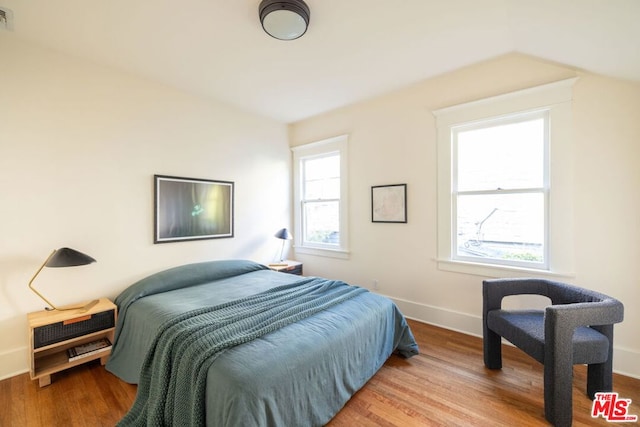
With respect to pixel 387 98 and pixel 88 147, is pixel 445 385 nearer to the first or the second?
pixel 387 98

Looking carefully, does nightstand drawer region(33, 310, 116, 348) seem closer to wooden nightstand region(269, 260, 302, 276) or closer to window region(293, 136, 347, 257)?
wooden nightstand region(269, 260, 302, 276)

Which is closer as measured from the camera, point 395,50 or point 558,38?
point 558,38

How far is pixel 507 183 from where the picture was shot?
104 inches

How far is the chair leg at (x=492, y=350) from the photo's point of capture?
7.27 ft

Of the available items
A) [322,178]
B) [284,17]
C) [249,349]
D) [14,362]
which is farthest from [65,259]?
[322,178]

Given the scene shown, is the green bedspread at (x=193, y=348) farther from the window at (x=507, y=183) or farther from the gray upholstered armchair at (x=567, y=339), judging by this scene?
the window at (x=507, y=183)

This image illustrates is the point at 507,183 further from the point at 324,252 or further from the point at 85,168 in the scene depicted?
the point at 85,168

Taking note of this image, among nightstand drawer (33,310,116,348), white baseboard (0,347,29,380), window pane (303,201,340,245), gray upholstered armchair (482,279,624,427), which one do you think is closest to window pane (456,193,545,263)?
gray upholstered armchair (482,279,624,427)

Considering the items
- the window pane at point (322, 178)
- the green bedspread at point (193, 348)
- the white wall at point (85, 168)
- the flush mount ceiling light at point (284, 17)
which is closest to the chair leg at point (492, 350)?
the green bedspread at point (193, 348)

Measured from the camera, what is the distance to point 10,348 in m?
2.18

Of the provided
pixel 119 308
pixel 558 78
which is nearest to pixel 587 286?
pixel 558 78

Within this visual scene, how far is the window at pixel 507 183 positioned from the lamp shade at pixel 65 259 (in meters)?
3.37

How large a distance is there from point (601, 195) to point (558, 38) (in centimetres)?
129

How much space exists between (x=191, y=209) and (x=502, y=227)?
3412 millimetres
